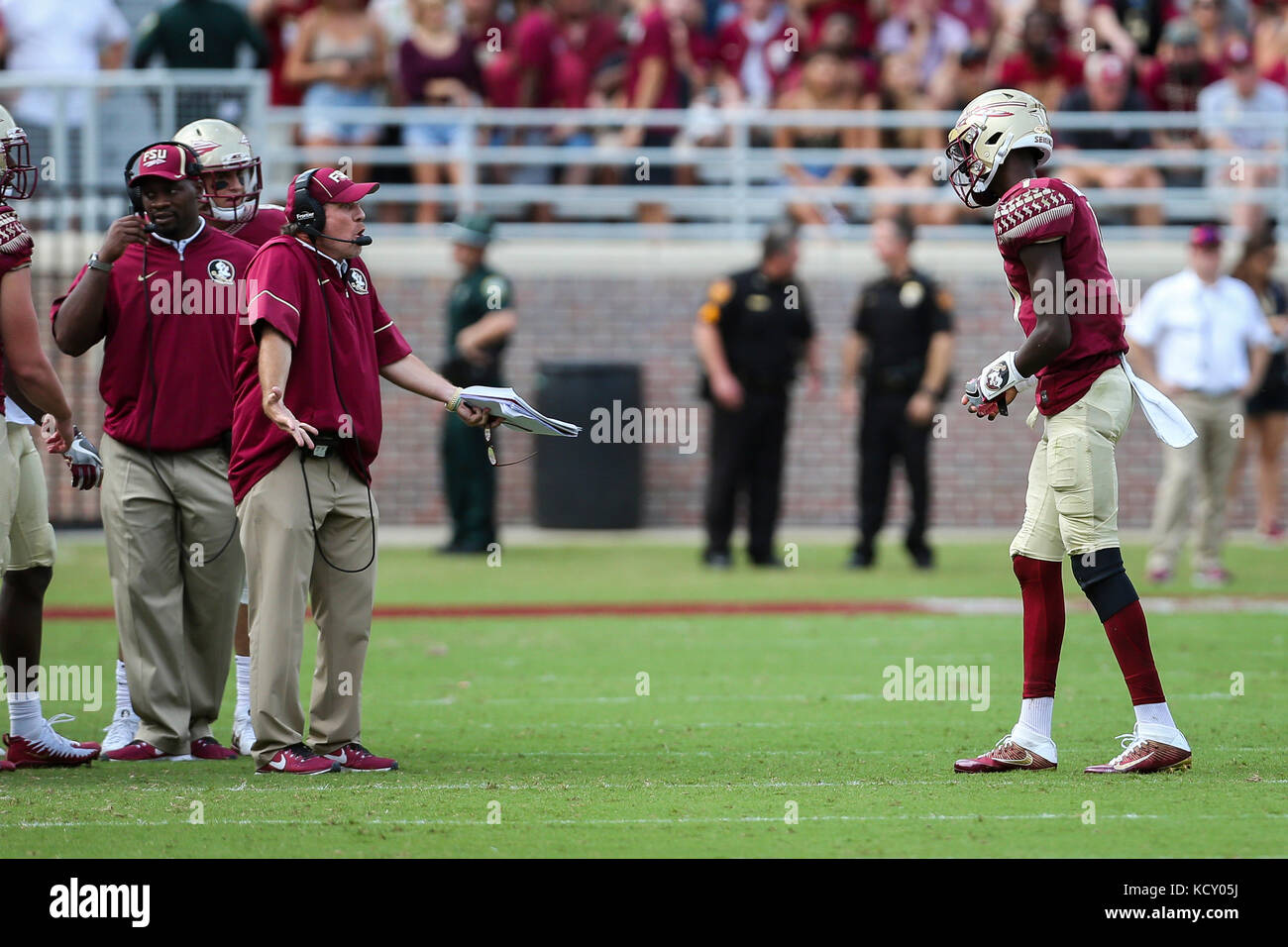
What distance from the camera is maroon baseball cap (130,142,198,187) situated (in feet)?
21.7

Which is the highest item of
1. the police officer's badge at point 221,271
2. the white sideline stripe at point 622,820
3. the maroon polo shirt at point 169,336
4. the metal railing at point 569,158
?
the metal railing at point 569,158

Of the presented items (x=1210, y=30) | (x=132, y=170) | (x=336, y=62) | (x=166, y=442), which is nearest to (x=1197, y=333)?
(x=1210, y=30)

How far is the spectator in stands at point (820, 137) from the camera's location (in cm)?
1652

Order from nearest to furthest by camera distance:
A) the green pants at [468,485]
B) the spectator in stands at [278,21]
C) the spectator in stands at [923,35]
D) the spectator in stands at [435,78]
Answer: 1. the green pants at [468,485]
2. the spectator in stands at [435,78]
3. the spectator in stands at [278,21]
4. the spectator in stands at [923,35]

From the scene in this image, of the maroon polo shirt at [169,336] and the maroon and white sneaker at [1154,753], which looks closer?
the maroon and white sneaker at [1154,753]

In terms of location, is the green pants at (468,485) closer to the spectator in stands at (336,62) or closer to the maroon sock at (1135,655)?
the spectator in stands at (336,62)

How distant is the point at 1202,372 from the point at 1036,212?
21.9 ft

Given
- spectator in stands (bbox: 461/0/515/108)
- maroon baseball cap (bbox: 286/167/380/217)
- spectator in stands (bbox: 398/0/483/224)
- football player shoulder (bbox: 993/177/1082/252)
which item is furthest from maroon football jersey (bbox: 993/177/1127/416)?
spectator in stands (bbox: 461/0/515/108)

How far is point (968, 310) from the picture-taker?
643 inches

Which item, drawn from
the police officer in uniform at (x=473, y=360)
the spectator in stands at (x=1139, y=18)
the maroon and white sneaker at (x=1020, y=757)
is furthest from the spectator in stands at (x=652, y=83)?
the maroon and white sneaker at (x=1020, y=757)

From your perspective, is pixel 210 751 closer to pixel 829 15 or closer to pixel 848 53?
pixel 848 53

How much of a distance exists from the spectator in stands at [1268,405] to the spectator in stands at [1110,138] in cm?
171
